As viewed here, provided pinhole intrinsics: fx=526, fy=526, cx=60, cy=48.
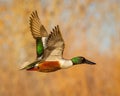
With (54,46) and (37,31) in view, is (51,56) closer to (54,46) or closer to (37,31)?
(54,46)

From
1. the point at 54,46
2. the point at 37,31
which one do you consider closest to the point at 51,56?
the point at 54,46

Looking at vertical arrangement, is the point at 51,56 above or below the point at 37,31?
below

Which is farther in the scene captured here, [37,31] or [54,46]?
[37,31]

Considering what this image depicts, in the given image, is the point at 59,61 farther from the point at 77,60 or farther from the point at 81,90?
the point at 81,90

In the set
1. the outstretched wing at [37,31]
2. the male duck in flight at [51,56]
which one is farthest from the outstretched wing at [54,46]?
the outstretched wing at [37,31]

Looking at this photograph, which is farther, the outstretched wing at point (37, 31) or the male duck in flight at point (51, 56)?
the outstretched wing at point (37, 31)

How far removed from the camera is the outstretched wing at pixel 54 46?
4.03 meters

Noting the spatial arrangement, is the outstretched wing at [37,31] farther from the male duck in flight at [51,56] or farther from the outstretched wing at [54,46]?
the outstretched wing at [54,46]

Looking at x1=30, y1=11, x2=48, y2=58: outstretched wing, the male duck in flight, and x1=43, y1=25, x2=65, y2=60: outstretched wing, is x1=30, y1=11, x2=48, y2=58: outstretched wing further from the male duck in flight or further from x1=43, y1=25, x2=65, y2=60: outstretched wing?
x1=43, y1=25, x2=65, y2=60: outstretched wing

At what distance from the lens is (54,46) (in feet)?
13.5

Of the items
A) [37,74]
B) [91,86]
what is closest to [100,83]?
[91,86]

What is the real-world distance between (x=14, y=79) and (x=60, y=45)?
148 inches

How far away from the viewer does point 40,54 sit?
434 centimetres

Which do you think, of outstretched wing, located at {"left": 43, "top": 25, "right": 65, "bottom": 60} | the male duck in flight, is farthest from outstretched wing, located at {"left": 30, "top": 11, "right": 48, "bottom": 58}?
outstretched wing, located at {"left": 43, "top": 25, "right": 65, "bottom": 60}
